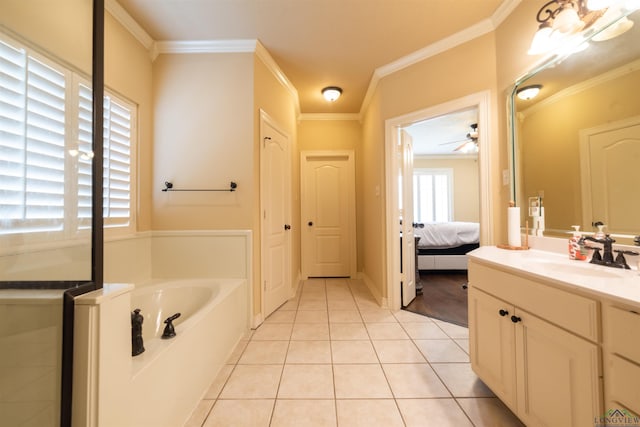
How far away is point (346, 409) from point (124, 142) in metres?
2.58

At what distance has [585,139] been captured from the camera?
1.32m

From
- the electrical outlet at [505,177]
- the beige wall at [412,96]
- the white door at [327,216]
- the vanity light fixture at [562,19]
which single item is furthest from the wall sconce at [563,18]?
the white door at [327,216]

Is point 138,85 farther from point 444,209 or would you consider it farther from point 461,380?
point 444,209

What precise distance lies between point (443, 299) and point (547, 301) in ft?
7.11

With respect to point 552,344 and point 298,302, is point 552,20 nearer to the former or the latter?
point 552,344

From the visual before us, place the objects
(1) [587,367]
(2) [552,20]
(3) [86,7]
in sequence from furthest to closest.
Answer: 1. (2) [552,20]
2. (3) [86,7]
3. (1) [587,367]

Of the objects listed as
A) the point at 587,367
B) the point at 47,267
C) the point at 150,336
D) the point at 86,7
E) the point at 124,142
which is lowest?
the point at 150,336

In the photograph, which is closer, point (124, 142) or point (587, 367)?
point (587, 367)

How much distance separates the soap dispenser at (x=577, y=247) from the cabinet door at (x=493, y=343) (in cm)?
52

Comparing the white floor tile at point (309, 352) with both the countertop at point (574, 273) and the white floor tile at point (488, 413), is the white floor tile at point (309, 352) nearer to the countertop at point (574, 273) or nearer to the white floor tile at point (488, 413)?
the white floor tile at point (488, 413)

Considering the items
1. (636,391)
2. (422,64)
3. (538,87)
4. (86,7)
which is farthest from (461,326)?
(86,7)

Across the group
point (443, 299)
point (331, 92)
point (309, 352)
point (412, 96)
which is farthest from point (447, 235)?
point (309, 352)

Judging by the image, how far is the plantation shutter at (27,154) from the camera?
34.5 inches

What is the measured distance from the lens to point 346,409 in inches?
51.1
